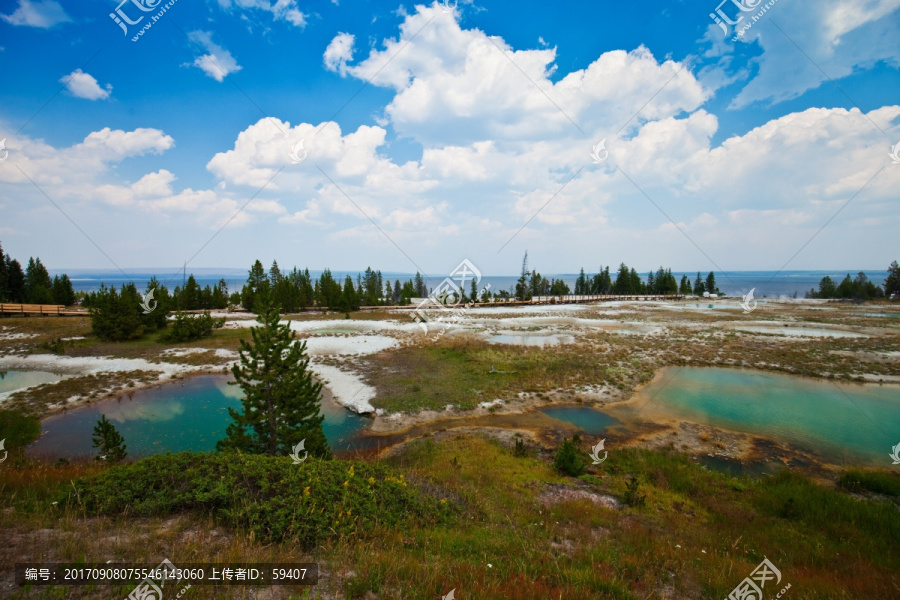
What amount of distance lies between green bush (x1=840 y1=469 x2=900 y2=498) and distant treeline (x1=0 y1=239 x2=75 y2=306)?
333 feet

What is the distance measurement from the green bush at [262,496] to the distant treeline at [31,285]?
86.7 m

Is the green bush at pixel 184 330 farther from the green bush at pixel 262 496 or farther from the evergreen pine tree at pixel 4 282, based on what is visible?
the evergreen pine tree at pixel 4 282

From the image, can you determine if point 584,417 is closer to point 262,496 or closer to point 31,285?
point 262,496

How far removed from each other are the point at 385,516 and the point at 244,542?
2552mm

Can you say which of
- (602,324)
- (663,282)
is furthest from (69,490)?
(663,282)

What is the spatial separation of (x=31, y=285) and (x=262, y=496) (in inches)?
4213

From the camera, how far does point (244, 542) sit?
513cm

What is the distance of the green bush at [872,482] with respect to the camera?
450 inches

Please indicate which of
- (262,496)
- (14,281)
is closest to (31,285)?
(14,281)

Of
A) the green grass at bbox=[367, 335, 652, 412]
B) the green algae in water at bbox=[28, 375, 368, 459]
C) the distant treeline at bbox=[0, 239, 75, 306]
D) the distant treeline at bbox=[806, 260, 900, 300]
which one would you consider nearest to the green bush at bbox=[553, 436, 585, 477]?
the green grass at bbox=[367, 335, 652, 412]

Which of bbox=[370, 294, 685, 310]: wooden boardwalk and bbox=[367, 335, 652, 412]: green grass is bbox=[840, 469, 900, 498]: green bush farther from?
bbox=[370, 294, 685, 310]: wooden boardwalk

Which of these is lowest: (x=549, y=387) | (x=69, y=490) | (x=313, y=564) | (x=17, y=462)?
(x=549, y=387)

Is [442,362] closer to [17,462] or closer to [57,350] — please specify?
[17,462]

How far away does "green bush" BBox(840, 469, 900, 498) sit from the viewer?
37.5 ft
